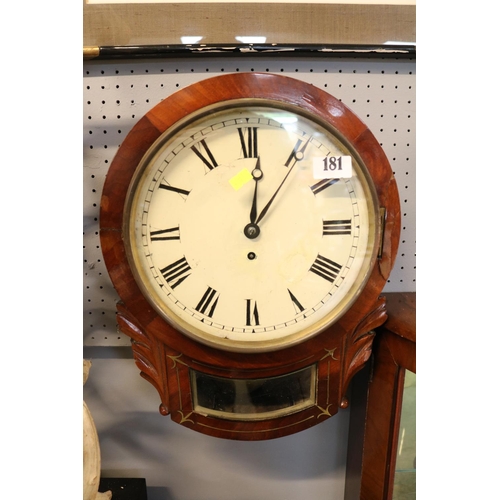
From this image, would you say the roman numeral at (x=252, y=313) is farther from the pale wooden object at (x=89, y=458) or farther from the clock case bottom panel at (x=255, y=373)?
the pale wooden object at (x=89, y=458)

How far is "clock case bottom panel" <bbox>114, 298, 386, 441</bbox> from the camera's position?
699mm

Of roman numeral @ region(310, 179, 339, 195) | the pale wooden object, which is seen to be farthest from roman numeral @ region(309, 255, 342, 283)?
the pale wooden object

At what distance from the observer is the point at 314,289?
682mm

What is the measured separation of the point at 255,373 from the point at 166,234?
29 centimetres

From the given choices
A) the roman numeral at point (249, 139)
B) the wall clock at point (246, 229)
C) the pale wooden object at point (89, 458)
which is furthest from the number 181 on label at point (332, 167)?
the pale wooden object at point (89, 458)

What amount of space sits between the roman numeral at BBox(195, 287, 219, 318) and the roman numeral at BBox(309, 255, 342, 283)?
17 cm

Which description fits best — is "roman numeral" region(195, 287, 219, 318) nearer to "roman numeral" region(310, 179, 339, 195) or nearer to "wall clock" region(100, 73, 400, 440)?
"wall clock" region(100, 73, 400, 440)

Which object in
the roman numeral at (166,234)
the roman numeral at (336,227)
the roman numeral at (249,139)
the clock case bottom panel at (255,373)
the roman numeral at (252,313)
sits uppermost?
the roman numeral at (249,139)

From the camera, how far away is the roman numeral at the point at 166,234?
0.67m

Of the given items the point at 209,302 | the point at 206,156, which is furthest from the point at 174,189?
the point at 209,302
